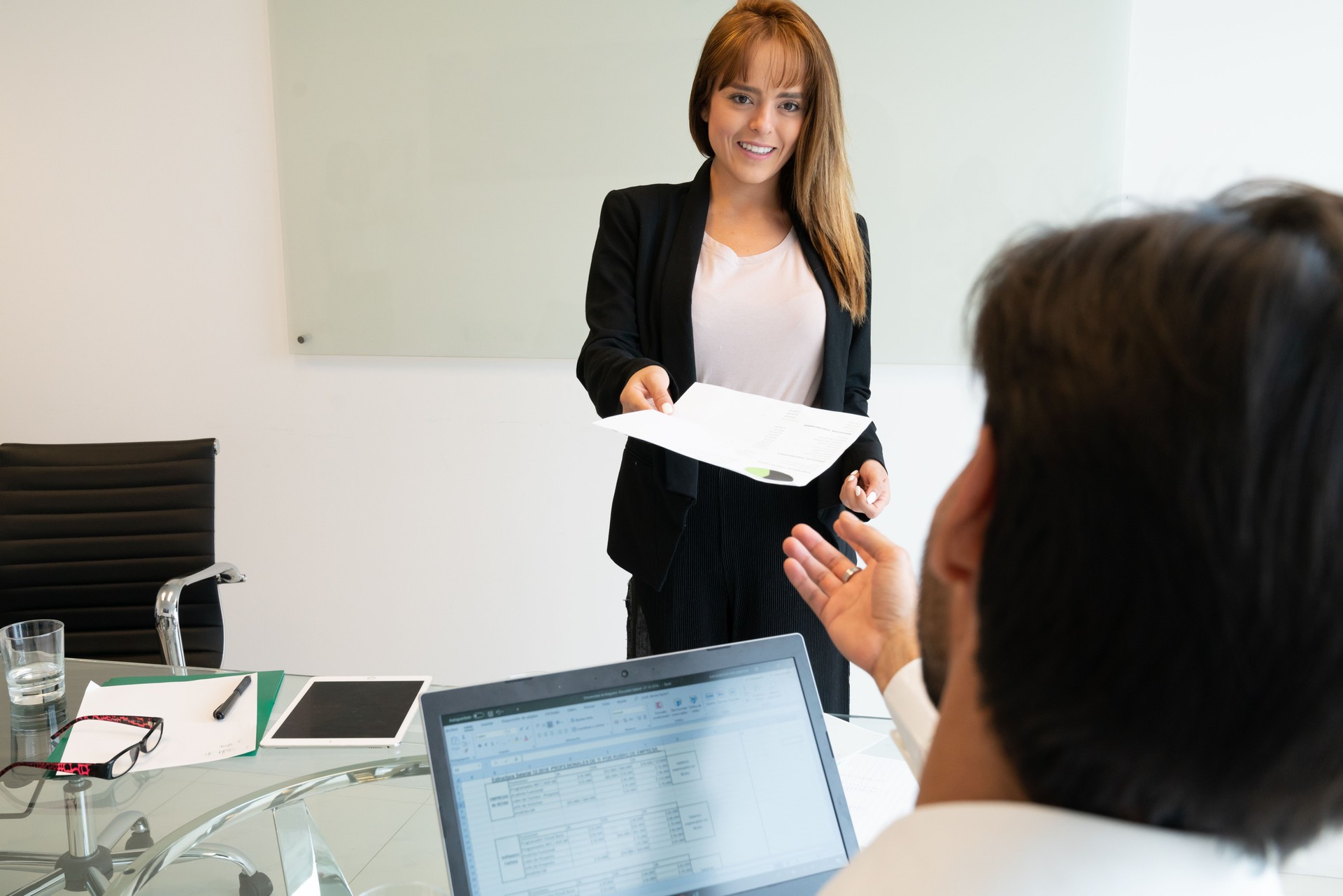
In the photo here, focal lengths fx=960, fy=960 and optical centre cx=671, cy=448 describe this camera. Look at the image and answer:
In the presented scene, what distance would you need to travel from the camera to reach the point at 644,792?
0.85 meters

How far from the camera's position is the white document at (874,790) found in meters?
1.07

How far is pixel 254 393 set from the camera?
123 inches

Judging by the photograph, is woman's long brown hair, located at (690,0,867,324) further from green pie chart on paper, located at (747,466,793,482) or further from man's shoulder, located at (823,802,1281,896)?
man's shoulder, located at (823,802,1281,896)

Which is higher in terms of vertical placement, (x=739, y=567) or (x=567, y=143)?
(x=567, y=143)

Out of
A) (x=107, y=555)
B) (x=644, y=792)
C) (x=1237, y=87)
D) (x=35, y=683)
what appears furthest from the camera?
(x=1237, y=87)

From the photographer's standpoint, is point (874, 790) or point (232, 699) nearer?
point (874, 790)

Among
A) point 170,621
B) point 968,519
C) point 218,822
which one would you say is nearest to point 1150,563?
point 968,519

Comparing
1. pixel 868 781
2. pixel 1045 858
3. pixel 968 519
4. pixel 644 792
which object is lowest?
pixel 868 781

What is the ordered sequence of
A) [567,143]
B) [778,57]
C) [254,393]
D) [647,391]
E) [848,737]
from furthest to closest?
[254,393]
[567,143]
[778,57]
[647,391]
[848,737]

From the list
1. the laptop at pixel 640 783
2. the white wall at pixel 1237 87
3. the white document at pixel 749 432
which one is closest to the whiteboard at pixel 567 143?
the white wall at pixel 1237 87

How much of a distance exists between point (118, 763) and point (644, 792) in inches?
31.0

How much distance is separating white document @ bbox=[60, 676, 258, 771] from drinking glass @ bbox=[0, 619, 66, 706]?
7 cm

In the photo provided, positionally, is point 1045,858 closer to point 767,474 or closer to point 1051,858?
point 1051,858

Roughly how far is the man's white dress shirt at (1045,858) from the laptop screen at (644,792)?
420mm
